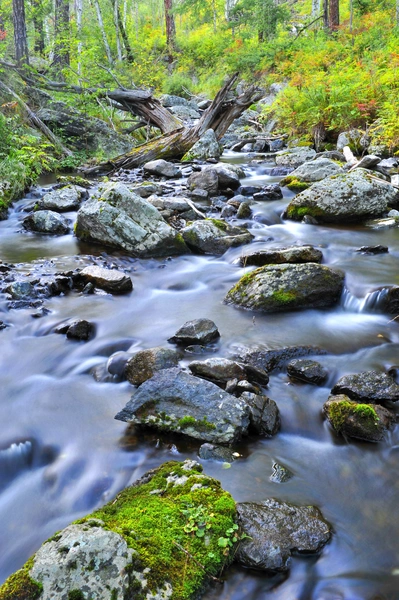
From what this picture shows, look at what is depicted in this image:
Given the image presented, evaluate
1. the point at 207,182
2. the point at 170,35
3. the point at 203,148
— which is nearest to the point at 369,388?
the point at 207,182

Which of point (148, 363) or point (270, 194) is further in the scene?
point (270, 194)

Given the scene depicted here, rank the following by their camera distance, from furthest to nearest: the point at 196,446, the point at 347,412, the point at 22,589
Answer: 1. the point at 347,412
2. the point at 196,446
3. the point at 22,589

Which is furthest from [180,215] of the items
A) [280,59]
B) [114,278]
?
[280,59]

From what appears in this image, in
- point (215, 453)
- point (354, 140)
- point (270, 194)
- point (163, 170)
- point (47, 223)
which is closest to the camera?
point (215, 453)

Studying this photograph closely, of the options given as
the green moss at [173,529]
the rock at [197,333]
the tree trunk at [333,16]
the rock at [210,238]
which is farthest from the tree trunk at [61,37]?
the green moss at [173,529]

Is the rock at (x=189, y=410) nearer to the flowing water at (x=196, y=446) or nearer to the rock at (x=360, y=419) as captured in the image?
the flowing water at (x=196, y=446)

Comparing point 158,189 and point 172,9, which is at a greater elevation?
point 172,9

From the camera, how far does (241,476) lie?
10.1ft

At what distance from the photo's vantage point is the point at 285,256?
643cm

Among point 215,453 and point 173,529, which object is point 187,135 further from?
point 173,529

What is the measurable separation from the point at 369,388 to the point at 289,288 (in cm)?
205

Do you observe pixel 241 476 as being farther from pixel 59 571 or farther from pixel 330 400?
pixel 59 571

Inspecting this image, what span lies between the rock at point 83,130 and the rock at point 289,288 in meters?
11.4

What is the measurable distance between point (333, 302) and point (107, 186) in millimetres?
4554
